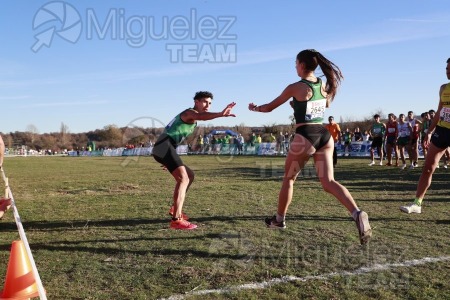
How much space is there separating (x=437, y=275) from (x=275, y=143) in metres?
34.2

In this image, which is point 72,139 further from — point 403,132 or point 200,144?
point 403,132

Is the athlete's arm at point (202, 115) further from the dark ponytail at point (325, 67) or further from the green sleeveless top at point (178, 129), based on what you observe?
the dark ponytail at point (325, 67)

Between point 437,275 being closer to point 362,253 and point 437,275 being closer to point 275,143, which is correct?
point 362,253

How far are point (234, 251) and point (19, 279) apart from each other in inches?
87.3

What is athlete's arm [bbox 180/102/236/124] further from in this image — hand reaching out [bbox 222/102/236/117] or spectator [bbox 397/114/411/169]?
spectator [bbox 397/114/411/169]

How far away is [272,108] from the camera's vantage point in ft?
16.2

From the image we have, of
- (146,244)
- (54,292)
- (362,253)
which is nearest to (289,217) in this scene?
(362,253)

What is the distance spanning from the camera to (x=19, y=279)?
3609 millimetres

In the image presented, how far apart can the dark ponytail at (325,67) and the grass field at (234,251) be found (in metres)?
1.83

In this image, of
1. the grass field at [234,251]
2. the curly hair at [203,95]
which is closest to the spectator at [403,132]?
the grass field at [234,251]

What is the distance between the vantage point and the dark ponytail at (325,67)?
16.1 feet

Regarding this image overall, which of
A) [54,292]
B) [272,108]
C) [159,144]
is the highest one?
[272,108]

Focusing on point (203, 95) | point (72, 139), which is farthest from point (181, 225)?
point (72, 139)

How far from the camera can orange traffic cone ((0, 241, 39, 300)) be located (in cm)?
351
